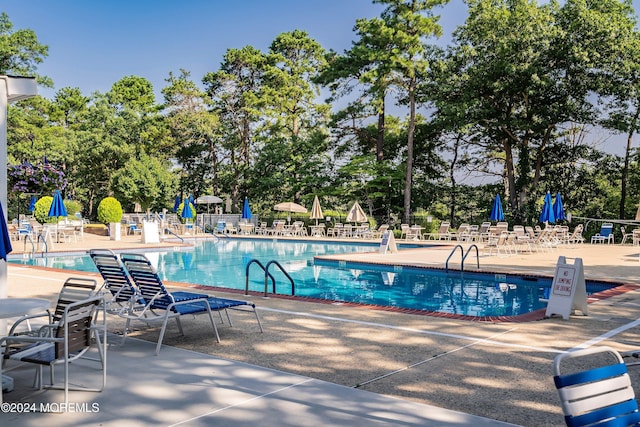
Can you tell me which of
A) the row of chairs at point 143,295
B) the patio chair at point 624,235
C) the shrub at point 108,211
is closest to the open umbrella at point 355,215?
the shrub at point 108,211

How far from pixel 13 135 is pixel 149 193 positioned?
8025 mm

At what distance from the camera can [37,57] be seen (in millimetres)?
31406

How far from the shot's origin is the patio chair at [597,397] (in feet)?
6.86

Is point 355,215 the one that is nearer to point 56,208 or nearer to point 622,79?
point 56,208

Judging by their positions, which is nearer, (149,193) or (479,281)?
(479,281)

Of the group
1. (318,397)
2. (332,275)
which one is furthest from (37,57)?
(318,397)

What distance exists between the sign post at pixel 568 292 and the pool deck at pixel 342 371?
178 millimetres

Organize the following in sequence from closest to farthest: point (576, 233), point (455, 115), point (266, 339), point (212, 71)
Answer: point (266, 339) → point (576, 233) → point (455, 115) → point (212, 71)

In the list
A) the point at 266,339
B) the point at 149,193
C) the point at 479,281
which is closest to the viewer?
the point at 266,339

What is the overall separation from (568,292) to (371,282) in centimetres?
626

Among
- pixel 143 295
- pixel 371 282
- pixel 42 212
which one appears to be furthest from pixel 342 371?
pixel 42 212

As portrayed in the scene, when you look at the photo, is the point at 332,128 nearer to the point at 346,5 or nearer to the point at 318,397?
the point at 346,5

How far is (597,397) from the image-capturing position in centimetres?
219

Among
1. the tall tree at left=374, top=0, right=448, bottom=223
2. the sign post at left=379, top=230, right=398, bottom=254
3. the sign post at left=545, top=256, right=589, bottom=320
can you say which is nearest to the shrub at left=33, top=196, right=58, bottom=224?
the sign post at left=379, top=230, right=398, bottom=254
